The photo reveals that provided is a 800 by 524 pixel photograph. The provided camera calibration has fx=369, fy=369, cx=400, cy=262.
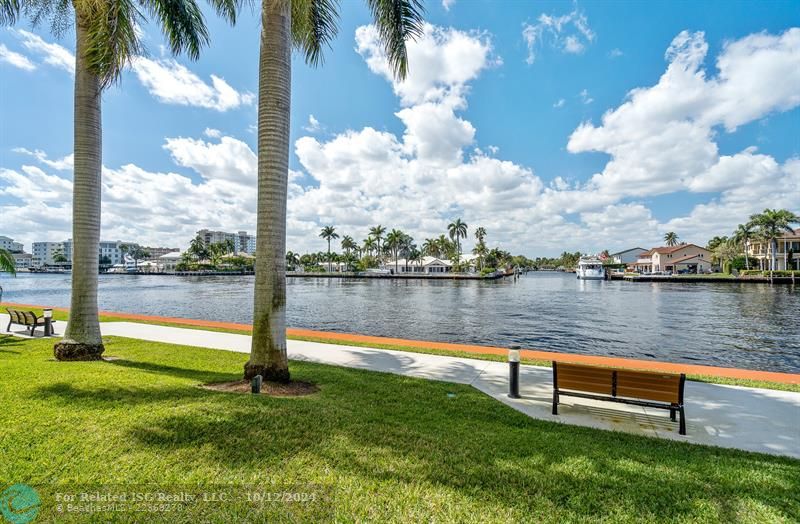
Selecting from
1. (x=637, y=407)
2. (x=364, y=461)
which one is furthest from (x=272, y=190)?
(x=637, y=407)

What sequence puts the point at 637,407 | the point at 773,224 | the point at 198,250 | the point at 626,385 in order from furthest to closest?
1. the point at 198,250
2. the point at 773,224
3. the point at 637,407
4. the point at 626,385

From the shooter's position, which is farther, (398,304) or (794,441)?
(398,304)

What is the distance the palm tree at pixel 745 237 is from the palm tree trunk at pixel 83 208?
299ft

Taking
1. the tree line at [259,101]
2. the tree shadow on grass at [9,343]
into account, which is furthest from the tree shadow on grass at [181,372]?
the tree shadow on grass at [9,343]

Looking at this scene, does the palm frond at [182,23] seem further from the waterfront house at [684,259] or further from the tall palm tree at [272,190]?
the waterfront house at [684,259]

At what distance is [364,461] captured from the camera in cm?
364

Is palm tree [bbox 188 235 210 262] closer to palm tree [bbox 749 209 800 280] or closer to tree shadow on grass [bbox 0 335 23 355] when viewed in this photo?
tree shadow on grass [bbox 0 335 23 355]

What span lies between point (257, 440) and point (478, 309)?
89.8ft

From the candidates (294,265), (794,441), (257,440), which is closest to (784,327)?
(794,441)

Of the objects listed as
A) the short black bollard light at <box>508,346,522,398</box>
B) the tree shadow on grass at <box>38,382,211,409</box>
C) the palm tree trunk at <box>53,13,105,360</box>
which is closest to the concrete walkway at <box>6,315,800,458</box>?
the short black bollard light at <box>508,346,522,398</box>

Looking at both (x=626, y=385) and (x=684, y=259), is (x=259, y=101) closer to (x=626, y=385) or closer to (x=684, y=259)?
(x=626, y=385)

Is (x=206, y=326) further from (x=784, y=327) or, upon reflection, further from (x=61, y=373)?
(x=784, y=327)

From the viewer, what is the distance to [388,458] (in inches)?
147

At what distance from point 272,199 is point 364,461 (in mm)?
4548
